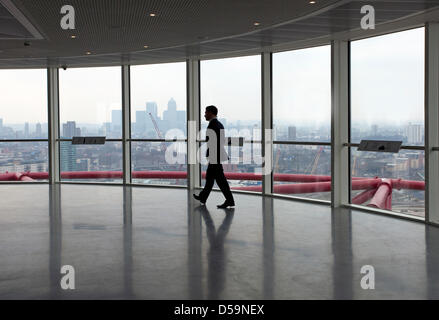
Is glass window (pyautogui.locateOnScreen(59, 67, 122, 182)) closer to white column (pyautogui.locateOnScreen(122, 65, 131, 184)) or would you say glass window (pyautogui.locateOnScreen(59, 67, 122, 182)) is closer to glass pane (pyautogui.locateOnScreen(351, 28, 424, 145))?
white column (pyautogui.locateOnScreen(122, 65, 131, 184))

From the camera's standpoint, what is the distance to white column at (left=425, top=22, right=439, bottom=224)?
7656mm

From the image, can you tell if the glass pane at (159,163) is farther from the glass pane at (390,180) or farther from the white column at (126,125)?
the glass pane at (390,180)

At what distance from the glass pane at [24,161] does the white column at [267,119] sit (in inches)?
248

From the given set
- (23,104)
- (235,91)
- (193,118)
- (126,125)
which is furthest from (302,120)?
(23,104)

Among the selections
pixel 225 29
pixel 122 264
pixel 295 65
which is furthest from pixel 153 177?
pixel 122 264

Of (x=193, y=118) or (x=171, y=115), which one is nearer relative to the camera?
(x=193, y=118)

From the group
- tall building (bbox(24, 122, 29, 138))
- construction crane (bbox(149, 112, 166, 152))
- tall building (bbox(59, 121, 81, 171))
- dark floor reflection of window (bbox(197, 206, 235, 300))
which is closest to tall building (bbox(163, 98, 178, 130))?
construction crane (bbox(149, 112, 166, 152))

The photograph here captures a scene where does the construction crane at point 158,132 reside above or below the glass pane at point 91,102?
below

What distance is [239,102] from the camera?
1156cm

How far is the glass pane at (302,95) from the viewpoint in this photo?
9.91 meters

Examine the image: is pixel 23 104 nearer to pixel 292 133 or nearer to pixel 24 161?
pixel 24 161

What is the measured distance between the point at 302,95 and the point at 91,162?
622 centimetres

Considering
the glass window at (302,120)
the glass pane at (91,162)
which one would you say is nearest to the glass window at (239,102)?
the glass window at (302,120)
